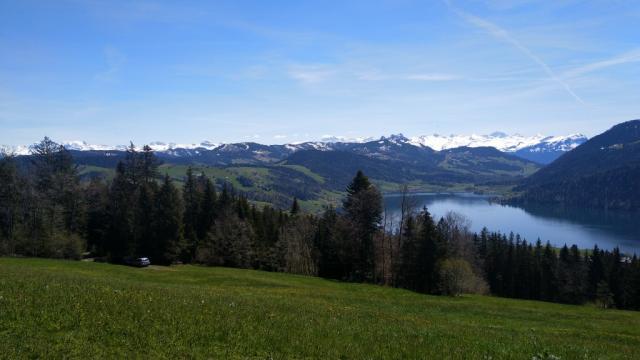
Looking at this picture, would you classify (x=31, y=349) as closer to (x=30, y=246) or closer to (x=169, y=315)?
(x=169, y=315)

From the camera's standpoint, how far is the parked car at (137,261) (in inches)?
2662

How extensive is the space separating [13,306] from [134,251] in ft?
Answer: 211

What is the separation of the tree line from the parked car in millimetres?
3736

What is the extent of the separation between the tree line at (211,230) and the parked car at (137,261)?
12.3 feet

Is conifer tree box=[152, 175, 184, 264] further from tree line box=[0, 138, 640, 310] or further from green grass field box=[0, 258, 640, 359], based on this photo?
green grass field box=[0, 258, 640, 359]

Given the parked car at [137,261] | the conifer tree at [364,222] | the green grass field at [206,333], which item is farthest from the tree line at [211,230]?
the green grass field at [206,333]

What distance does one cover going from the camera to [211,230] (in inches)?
3243

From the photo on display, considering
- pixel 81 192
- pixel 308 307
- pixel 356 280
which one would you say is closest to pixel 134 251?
pixel 81 192

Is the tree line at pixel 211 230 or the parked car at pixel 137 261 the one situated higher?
the tree line at pixel 211 230

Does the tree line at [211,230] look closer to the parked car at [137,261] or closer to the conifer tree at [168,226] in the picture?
the conifer tree at [168,226]

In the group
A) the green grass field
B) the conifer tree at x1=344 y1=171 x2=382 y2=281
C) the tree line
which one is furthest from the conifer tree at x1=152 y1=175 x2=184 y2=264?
the green grass field

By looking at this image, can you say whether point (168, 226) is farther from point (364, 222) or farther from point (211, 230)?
point (364, 222)

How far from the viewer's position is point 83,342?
13.4 m

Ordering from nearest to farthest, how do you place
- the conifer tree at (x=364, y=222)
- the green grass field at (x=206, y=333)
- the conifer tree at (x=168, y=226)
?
the green grass field at (x=206, y=333)
the conifer tree at (x=364, y=222)
the conifer tree at (x=168, y=226)
